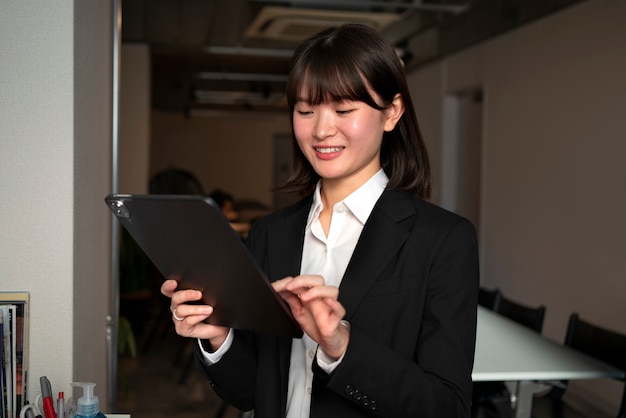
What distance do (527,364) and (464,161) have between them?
5.43m

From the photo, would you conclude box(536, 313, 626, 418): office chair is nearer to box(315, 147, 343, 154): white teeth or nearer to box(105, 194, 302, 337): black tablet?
box(315, 147, 343, 154): white teeth

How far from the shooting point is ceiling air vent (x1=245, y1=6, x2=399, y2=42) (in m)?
6.50

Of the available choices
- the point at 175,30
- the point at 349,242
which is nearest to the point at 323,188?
the point at 349,242

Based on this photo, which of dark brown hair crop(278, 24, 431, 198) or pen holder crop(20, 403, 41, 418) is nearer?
dark brown hair crop(278, 24, 431, 198)

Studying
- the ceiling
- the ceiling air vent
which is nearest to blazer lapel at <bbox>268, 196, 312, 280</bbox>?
the ceiling

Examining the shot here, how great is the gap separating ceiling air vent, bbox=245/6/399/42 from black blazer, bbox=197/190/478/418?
5205 mm

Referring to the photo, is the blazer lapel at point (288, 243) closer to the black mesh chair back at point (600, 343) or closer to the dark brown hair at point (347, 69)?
the dark brown hair at point (347, 69)

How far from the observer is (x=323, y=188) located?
4.70 ft

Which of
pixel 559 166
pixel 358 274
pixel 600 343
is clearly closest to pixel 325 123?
pixel 358 274

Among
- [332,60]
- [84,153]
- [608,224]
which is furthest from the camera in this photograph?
[608,224]

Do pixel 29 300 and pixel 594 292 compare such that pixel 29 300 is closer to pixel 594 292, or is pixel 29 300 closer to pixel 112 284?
A: pixel 112 284

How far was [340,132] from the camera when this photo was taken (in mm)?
1247

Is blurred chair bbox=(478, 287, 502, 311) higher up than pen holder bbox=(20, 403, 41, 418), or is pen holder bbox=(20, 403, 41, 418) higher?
pen holder bbox=(20, 403, 41, 418)

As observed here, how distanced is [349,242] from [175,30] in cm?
620
